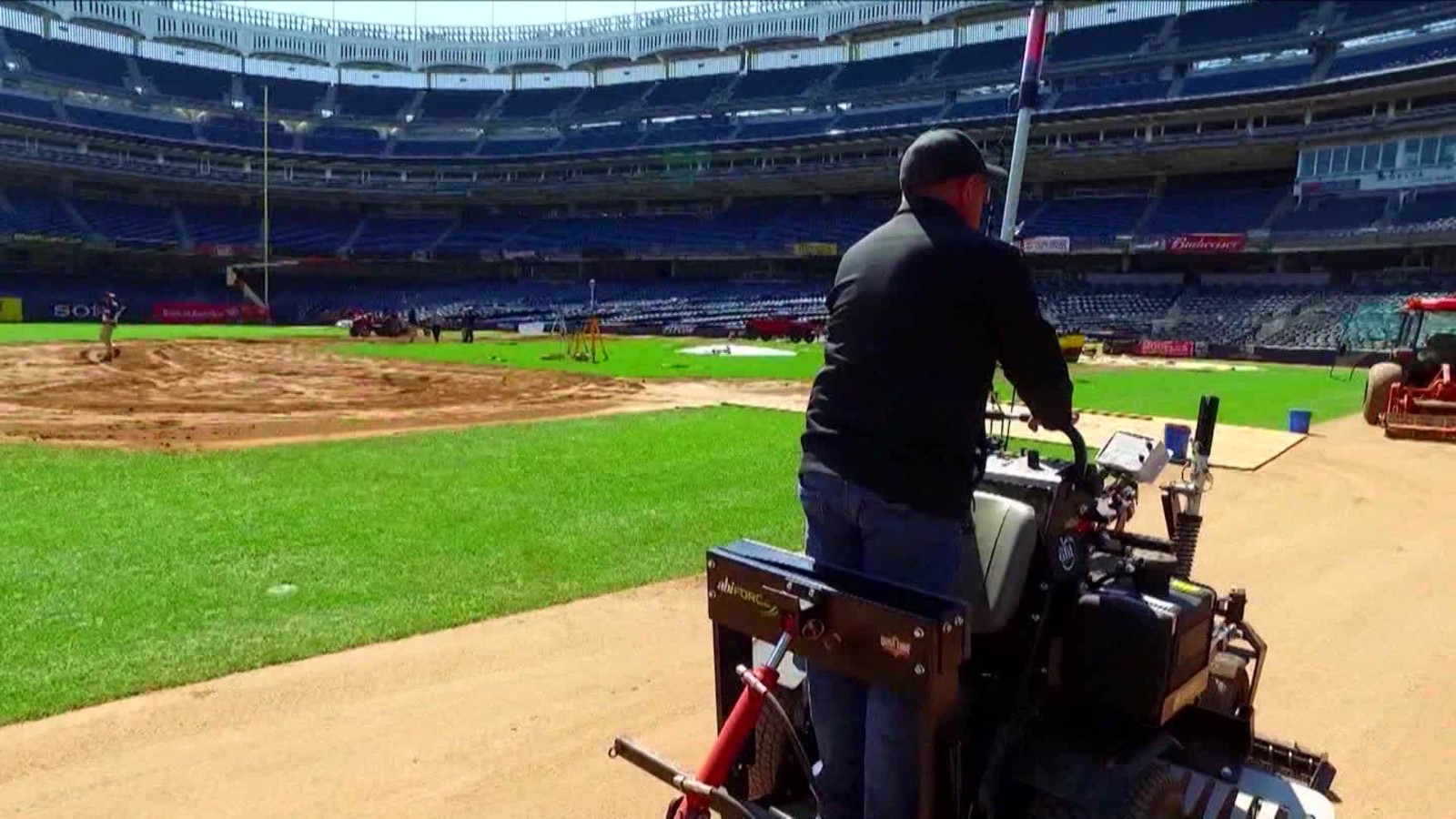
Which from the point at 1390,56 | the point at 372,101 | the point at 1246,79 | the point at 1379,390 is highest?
the point at 372,101

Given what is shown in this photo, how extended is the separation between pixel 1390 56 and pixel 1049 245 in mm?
17450

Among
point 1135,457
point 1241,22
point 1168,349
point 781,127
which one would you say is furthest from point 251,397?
point 1241,22

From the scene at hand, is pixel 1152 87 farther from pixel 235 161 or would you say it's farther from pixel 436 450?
pixel 235 161

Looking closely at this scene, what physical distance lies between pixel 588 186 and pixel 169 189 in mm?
27974

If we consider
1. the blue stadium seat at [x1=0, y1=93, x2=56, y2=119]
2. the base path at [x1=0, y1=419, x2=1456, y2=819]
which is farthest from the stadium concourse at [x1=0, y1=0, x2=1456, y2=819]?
the blue stadium seat at [x1=0, y1=93, x2=56, y2=119]

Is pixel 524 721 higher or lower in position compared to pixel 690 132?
lower

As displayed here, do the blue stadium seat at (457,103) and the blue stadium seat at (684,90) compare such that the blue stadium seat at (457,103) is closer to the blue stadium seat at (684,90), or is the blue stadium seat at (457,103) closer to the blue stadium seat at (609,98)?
the blue stadium seat at (609,98)

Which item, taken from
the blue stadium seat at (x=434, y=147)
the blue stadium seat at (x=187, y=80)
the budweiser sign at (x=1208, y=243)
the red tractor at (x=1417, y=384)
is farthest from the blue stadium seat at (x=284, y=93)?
the red tractor at (x=1417, y=384)

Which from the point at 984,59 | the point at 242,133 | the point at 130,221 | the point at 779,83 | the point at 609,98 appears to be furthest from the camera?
the point at 609,98

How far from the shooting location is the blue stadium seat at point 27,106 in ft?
201

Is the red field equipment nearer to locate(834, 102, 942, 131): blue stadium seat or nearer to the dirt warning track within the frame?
locate(834, 102, 942, 131): blue stadium seat

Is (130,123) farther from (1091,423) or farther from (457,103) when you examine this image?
(1091,423)

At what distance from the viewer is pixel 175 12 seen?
73.2 m

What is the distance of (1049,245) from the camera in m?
50.9
